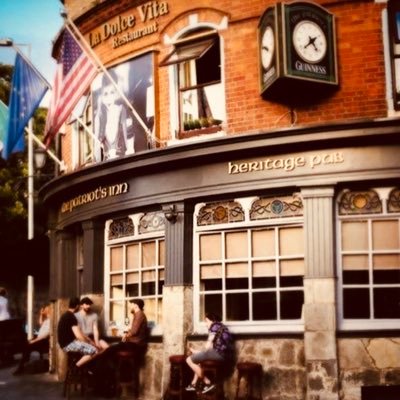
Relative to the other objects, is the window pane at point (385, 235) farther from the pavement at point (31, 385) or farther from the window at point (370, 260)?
the pavement at point (31, 385)

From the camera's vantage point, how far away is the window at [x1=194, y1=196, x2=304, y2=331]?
42.4 ft

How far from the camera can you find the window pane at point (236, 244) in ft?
43.7

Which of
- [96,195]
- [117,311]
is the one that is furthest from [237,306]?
[96,195]

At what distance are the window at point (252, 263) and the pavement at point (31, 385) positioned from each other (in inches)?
116

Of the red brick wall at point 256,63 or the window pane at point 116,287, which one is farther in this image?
the window pane at point 116,287

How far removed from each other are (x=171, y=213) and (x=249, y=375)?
303cm

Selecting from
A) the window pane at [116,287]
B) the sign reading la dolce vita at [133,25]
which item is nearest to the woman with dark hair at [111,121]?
the sign reading la dolce vita at [133,25]

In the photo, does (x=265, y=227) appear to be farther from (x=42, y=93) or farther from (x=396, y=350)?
(x=42, y=93)

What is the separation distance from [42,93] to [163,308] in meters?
5.10

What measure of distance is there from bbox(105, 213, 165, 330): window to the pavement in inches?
65.4

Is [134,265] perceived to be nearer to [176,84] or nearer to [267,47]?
[176,84]

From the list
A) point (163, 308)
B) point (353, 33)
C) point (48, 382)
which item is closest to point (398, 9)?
point (353, 33)

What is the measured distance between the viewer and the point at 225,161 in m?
13.3

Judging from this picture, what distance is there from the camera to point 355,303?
12547 millimetres
